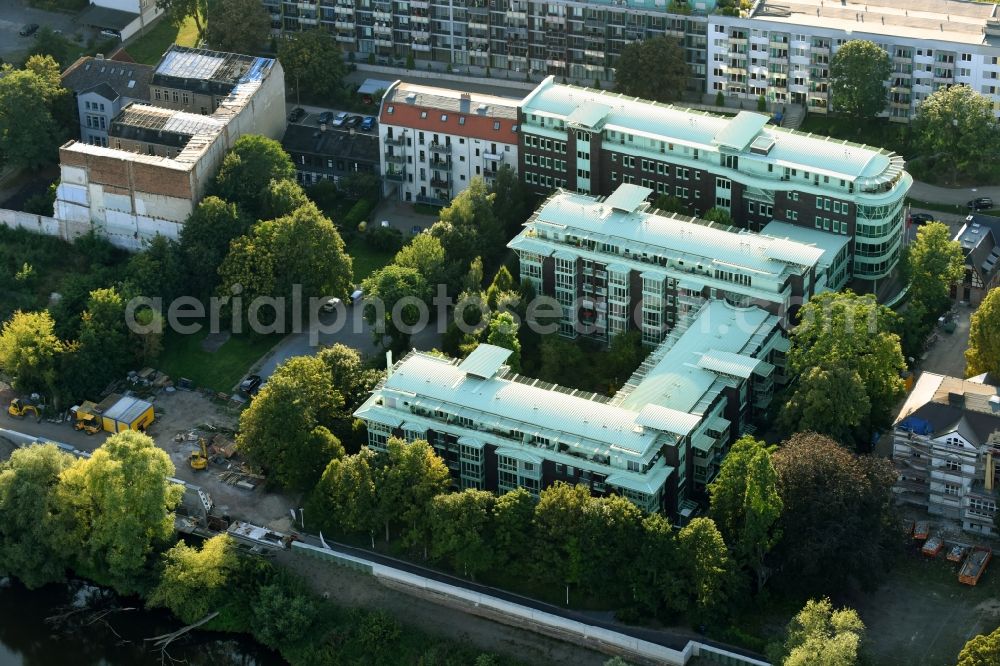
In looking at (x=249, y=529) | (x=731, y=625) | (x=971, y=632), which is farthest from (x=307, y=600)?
(x=971, y=632)

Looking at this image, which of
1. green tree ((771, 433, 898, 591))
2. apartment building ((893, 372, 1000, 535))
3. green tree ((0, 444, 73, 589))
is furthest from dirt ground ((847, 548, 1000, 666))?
green tree ((0, 444, 73, 589))

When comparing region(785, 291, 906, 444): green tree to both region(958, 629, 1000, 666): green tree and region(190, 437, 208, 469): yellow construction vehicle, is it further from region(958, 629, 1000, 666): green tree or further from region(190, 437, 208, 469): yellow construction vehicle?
region(190, 437, 208, 469): yellow construction vehicle

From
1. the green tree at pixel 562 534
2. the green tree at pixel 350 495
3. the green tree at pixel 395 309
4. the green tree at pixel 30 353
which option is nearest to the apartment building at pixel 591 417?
the green tree at pixel 562 534

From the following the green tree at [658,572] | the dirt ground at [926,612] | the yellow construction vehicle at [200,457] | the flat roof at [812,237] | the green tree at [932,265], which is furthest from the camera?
the green tree at [932,265]

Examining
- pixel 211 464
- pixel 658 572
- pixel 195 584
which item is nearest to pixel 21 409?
pixel 211 464

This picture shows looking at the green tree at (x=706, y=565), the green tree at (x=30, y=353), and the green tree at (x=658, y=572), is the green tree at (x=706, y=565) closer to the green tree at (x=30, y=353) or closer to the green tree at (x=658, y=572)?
the green tree at (x=658, y=572)

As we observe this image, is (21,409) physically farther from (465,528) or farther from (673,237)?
(673,237)

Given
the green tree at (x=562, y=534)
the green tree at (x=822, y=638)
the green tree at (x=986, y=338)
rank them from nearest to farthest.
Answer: the green tree at (x=822, y=638) → the green tree at (x=562, y=534) → the green tree at (x=986, y=338)
